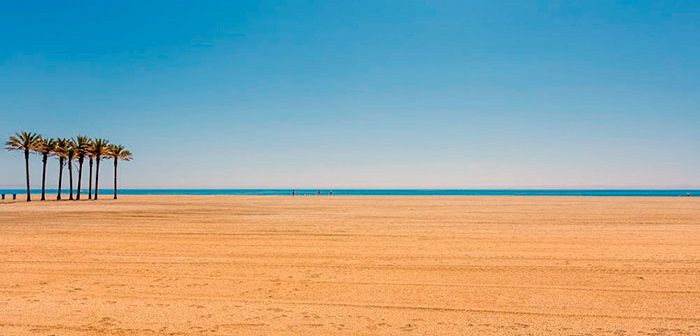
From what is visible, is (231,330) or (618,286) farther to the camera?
(618,286)

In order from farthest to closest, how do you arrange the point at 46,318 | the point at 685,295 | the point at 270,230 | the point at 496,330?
the point at 270,230 < the point at 685,295 < the point at 46,318 < the point at 496,330

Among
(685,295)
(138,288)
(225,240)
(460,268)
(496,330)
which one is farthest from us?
(225,240)

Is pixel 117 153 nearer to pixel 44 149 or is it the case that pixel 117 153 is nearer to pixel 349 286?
pixel 44 149

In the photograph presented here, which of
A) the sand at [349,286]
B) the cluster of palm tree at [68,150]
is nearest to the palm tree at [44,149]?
the cluster of palm tree at [68,150]

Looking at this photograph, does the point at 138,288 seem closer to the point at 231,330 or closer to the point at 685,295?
the point at 231,330

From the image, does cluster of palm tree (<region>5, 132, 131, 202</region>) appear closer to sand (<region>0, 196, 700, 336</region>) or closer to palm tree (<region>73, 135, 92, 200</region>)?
palm tree (<region>73, 135, 92, 200</region>)

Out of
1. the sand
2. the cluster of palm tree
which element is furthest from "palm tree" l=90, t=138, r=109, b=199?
the sand

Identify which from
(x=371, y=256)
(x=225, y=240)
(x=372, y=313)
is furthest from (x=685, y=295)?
(x=225, y=240)

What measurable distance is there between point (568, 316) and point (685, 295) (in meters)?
2.93

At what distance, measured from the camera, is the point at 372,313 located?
7.55 m

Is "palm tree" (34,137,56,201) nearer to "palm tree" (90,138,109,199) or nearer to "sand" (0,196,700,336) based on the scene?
"palm tree" (90,138,109,199)

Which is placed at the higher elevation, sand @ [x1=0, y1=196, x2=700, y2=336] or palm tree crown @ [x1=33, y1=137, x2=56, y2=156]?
palm tree crown @ [x1=33, y1=137, x2=56, y2=156]

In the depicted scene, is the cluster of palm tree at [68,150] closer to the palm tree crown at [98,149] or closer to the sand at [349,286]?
the palm tree crown at [98,149]

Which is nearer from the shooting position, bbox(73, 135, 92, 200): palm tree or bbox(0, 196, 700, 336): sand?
bbox(0, 196, 700, 336): sand
